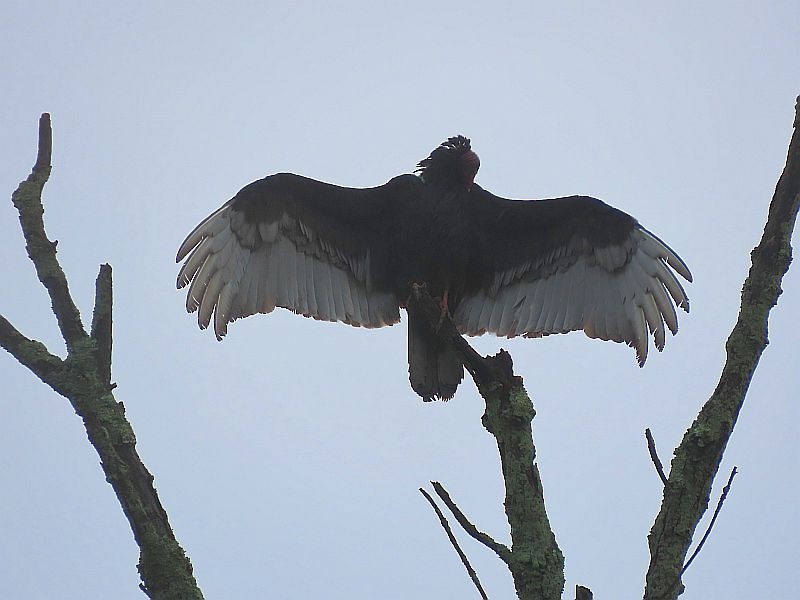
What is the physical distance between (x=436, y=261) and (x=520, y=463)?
2.07 m

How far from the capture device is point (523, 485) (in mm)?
3367

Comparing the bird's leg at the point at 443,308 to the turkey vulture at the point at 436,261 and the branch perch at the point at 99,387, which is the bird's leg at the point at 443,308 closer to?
the turkey vulture at the point at 436,261

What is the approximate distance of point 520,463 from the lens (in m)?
3.46

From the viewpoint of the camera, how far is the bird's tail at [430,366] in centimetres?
529

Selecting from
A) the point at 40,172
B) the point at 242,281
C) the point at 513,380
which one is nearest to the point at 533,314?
the point at 242,281

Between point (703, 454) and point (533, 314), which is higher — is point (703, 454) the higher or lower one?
the lower one

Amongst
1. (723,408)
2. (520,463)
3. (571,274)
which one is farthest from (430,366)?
(723,408)

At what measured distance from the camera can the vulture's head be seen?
215 inches

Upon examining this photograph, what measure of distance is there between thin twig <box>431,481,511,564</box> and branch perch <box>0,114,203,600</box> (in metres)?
0.76

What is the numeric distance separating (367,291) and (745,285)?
9.68ft

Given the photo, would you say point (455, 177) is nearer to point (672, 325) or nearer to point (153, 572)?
point (672, 325)

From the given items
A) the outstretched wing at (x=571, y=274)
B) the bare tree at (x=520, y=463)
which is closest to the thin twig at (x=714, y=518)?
the bare tree at (x=520, y=463)

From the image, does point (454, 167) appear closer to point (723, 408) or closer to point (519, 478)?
point (519, 478)

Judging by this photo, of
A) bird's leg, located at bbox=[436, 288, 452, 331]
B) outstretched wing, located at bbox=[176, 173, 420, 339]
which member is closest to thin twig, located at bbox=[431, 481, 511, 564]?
bird's leg, located at bbox=[436, 288, 452, 331]
